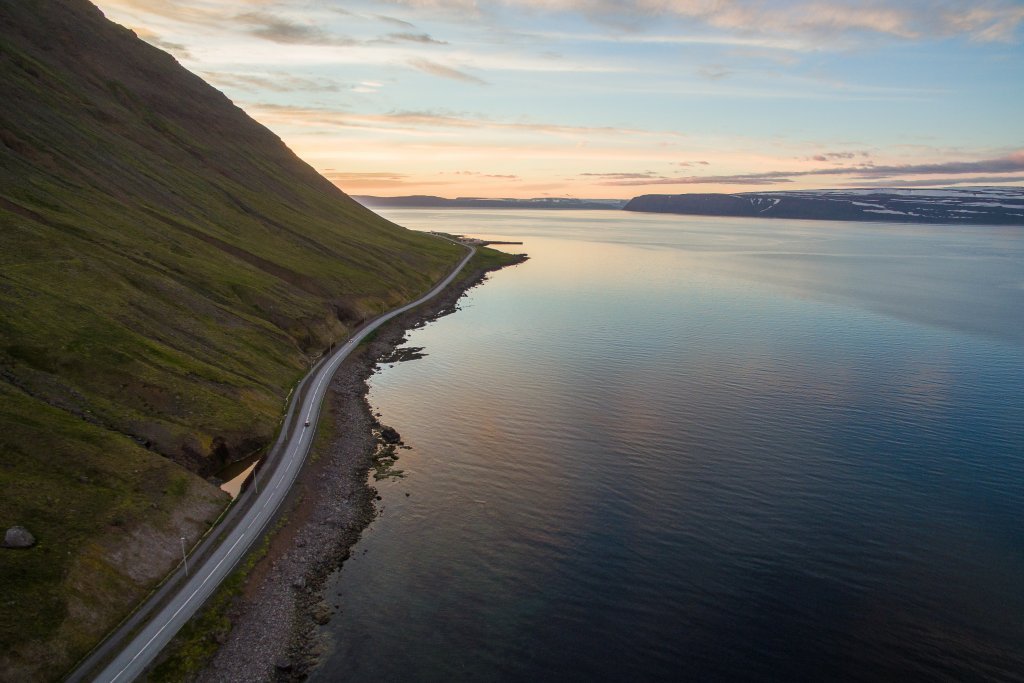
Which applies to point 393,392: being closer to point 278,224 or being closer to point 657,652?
point 657,652

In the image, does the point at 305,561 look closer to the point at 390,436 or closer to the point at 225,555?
the point at 225,555

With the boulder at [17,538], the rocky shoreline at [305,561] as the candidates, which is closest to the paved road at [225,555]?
the rocky shoreline at [305,561]

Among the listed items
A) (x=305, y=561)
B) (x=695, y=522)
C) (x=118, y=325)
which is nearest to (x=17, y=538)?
(x=305, y=561)

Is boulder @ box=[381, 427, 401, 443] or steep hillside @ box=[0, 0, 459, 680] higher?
steep hillside @ box=[0, 0, 459, 680]

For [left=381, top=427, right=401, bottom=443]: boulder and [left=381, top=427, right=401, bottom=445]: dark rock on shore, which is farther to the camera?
[left=381, top=427, right=401, bottom=443]: boulder

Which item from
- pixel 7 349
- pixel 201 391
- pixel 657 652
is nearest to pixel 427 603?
pixel 657 652

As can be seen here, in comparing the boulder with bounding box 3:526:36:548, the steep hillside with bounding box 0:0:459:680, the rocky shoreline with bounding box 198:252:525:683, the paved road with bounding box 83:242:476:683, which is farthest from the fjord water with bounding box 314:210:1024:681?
the boulder with bounding box 3:526:36:548

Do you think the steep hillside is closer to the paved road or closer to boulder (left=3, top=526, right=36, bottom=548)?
boulder (left=3, top=526, right=36, bottom=548)
